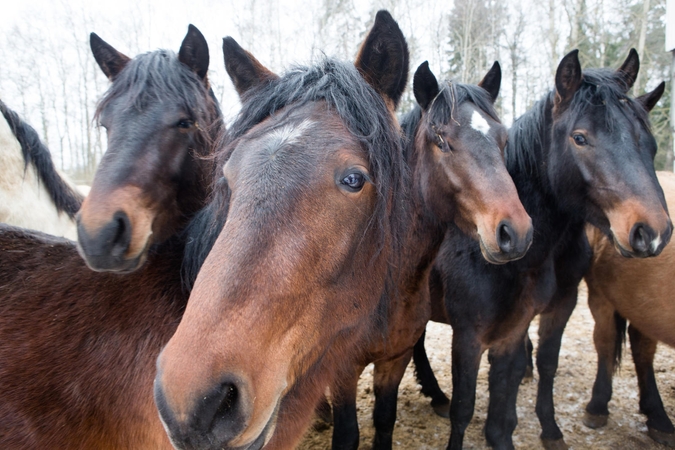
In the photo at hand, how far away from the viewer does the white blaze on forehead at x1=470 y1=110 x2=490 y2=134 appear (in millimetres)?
3281

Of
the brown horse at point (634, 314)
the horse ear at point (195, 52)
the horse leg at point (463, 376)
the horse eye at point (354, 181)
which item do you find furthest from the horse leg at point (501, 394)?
the horse ear at point (195, 52)

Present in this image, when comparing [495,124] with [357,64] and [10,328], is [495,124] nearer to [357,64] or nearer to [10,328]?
[357,64]

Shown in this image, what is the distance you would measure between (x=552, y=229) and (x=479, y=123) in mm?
1269

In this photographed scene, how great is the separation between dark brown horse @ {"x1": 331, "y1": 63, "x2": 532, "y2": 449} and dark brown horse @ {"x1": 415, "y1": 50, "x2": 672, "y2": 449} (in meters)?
0.53

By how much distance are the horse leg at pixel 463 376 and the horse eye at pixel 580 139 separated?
1.87 metres

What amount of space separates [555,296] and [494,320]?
101 centimetres

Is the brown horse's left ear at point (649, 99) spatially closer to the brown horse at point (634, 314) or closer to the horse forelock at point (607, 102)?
the horse forelock at point (607, 102)

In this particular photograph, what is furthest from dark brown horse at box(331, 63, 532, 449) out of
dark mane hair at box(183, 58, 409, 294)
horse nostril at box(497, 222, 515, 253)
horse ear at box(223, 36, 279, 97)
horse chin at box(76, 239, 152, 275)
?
horse chin at box(76, 239, 152, 275)

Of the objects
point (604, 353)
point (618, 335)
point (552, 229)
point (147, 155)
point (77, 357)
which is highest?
point (147, 155)

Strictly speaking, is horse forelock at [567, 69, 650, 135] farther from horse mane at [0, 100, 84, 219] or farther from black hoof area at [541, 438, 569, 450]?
horse mane at [0, 100, 84, 219]

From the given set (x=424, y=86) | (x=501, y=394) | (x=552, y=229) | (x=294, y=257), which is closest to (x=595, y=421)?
(x=501, y=394)

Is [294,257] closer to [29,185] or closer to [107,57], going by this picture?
[107,57]

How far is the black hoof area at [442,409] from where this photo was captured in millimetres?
4969

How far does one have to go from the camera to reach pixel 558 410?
16.6ft
